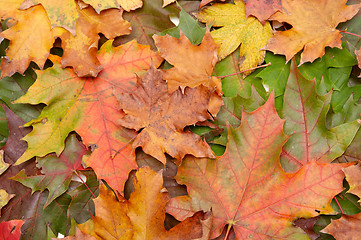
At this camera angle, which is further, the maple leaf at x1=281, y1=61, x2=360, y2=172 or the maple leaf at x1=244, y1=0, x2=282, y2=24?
the maple leaf at x1=244, y1=0, x2=282, y2=24

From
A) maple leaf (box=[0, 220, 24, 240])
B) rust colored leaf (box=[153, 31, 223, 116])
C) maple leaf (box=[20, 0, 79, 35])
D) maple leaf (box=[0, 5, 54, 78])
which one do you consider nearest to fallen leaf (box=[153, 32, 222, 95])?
rust colored leaf (box=[153, 31, 223, 116])

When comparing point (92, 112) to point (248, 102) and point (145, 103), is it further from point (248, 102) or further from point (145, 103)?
point (248, 102)

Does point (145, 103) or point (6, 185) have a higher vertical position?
point (145, 103)

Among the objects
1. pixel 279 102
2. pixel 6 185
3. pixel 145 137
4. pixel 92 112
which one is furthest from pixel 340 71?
pixel 6 185

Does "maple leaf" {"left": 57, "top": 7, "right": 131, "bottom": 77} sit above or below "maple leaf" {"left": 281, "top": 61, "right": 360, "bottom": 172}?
above

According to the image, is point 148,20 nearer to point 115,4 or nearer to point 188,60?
point 115,4

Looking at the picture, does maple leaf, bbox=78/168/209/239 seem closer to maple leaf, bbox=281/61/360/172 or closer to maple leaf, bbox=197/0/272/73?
maple leaf, bbox=281/61/360/172

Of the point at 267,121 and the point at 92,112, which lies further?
the point at 92,112
